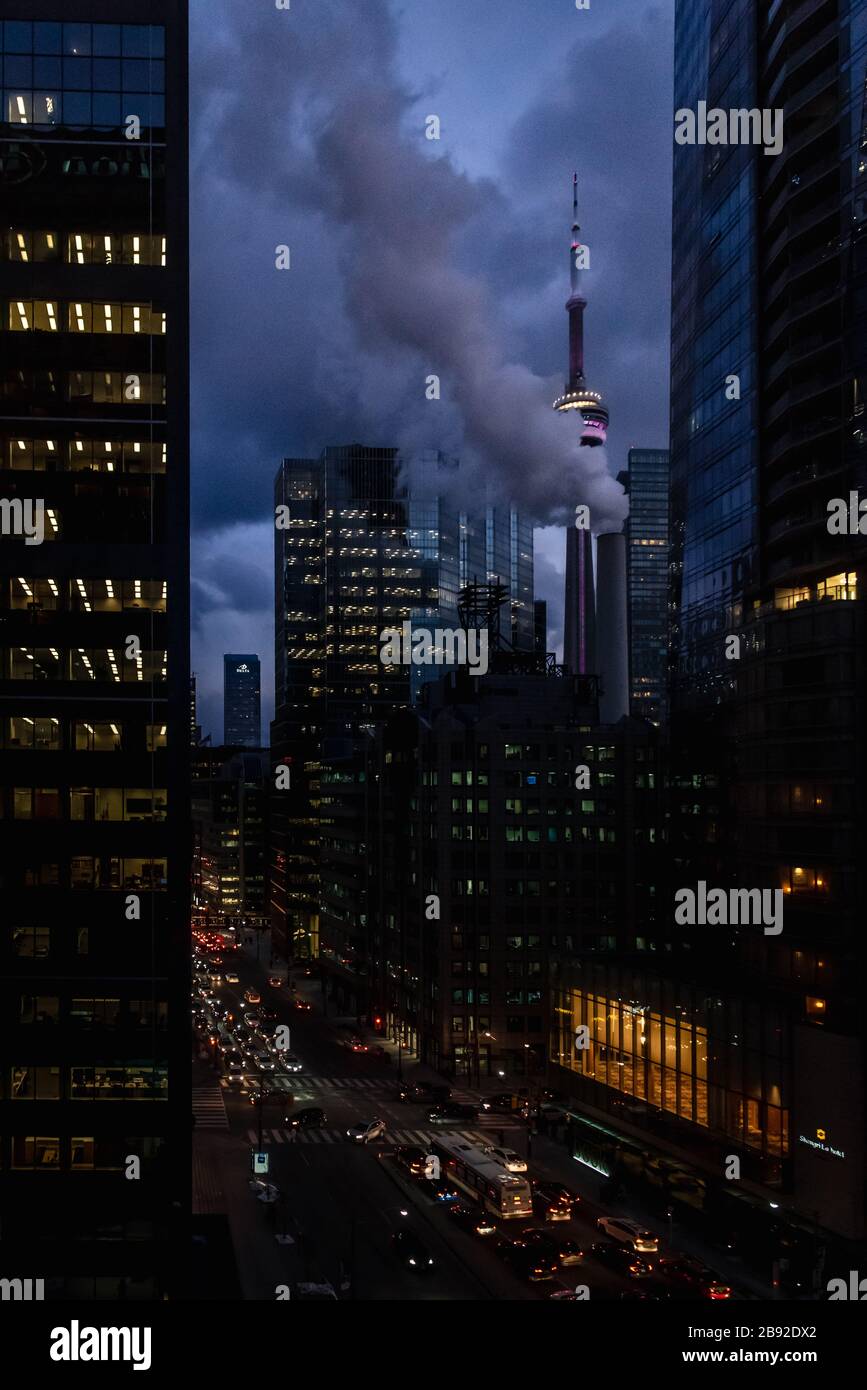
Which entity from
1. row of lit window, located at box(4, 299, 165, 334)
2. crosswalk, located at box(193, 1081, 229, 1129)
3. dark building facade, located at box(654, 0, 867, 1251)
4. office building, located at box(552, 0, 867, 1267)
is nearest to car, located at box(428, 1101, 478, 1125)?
office building, located at box(552, 0, 867, 1267)

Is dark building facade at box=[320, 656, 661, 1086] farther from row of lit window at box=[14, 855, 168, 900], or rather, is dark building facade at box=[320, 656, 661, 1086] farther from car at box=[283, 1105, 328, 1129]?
row of lit window at box=[14, 855, 168, 900]

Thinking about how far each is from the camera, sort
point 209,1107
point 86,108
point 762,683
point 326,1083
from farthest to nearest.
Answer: point 326,1083 < point 209,1107 < point 762,683 < point 86,108

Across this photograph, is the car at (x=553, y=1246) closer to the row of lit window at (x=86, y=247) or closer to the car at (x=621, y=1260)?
the car at (x=621, y=1260)

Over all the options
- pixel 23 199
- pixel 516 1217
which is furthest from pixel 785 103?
pixel 516 1217

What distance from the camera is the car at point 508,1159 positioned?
39594 mm

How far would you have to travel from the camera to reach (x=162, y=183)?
1097 inches

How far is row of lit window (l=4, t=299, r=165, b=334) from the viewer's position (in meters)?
27.9

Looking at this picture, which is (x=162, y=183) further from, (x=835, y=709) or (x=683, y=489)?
(x=683, y=489)

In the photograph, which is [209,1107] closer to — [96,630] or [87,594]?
[96,630]

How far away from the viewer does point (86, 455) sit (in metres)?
27.9

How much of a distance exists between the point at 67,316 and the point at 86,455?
12.1 feet

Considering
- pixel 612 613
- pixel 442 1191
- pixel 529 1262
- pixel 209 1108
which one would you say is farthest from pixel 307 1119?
pixel 612 613

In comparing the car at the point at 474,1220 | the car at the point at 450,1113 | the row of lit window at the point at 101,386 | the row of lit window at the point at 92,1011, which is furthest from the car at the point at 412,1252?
the row of lit window at the point at 101,386

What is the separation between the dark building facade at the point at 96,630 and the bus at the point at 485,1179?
1402 cm
